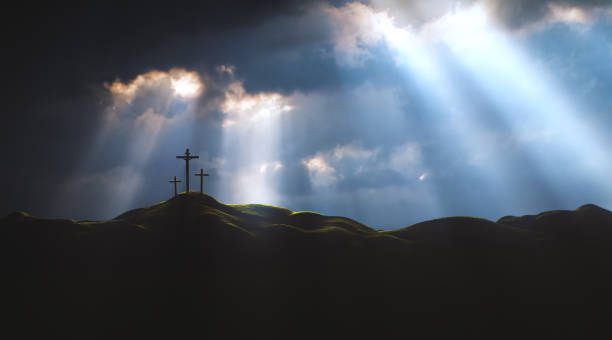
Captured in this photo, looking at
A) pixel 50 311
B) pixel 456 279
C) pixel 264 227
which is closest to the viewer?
pixel 50 311

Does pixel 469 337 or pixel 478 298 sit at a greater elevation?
pixel 478 298

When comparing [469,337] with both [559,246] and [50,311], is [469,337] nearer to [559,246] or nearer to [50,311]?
[559,246]

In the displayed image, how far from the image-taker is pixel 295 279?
53.0 m

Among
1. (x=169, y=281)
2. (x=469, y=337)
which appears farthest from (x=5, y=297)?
(x=469, y=337)

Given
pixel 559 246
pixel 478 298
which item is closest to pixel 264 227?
pixel 478 298

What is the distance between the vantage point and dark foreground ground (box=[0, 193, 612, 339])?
42781mm

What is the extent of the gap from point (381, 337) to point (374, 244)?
20662mm

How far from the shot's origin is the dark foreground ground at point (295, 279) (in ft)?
140

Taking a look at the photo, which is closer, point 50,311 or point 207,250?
point 50,311

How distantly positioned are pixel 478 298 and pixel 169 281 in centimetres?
4214

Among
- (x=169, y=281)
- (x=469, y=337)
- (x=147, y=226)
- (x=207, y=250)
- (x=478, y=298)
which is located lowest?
(x=469, y=337)

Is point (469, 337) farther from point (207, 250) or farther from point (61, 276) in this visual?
point (61, 276)

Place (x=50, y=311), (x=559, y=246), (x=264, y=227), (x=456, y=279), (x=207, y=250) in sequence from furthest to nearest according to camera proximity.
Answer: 1. (x=264, y=227)
2. (x=559, y=246)
3. (x=207, y=250)
4. (x=456, y=279)
5. (x=50, y=311)

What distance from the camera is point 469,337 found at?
139 feet
